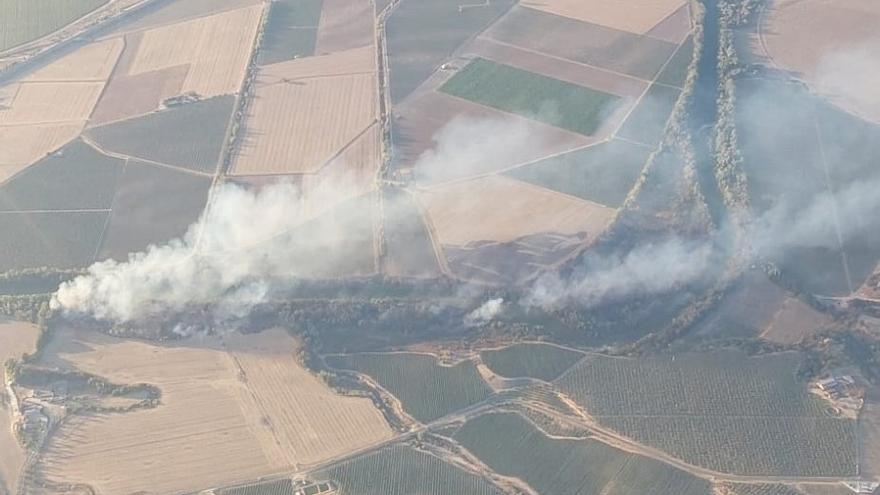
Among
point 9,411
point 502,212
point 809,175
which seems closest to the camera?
point 9,411

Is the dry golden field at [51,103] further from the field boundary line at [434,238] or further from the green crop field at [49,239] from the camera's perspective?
the field boundary line at [434,238]

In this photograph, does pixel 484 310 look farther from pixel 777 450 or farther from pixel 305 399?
pixel 777 450

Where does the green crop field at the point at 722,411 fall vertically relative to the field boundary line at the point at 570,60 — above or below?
below

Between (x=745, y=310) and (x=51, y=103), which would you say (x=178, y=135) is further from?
(x=745, y=310)

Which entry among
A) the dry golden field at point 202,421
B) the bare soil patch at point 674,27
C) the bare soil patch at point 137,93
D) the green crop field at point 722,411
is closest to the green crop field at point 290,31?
the bare soil patch at point 137,93

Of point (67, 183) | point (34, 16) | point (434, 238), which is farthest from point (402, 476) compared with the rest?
point (34, 16)

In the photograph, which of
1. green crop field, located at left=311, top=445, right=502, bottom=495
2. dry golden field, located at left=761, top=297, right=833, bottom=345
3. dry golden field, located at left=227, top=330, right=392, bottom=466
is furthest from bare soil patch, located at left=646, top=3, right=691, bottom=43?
green crop field, located at left=311, top=445, right=502, bottom=495
